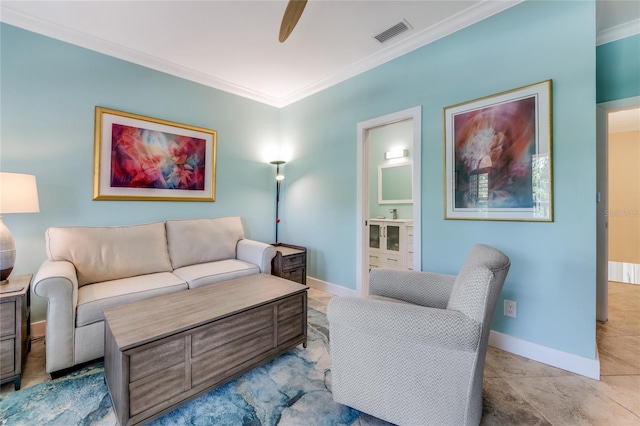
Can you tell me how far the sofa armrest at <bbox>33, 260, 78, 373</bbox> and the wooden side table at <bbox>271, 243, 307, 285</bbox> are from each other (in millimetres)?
1749

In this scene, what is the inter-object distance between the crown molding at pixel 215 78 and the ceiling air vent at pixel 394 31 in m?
0.14

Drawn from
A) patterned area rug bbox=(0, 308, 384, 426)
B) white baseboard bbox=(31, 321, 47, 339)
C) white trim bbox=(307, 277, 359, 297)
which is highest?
white trim bbox=(307, 277, 359, 297)

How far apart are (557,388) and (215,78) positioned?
4.20 m

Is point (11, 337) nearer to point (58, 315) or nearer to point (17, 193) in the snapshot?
point (58, 315)

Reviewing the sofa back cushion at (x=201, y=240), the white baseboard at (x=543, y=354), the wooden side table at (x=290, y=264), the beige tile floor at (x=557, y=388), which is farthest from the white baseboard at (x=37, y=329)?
the wooden side table at (x=290, y=264)

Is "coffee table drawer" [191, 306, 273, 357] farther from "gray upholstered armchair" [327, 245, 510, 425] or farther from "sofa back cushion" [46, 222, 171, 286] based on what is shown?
"sofa back cushion" [46, 222, 171, 286]

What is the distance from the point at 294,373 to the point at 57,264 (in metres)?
1.91

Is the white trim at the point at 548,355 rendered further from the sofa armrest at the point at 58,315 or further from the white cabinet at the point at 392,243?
the sofa armrest at the point at 58,315

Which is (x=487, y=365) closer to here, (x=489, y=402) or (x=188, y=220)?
Answer: (x=489, y=402)

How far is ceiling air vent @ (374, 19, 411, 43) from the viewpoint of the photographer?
2.25m

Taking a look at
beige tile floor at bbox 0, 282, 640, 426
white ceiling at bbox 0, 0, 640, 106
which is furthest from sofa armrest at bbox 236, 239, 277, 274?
white ceiling at bbox 0, 0, 640, 106

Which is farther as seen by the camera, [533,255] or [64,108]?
[64,108]

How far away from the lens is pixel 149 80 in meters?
2.79

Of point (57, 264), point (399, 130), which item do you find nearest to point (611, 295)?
point (399, 130)
